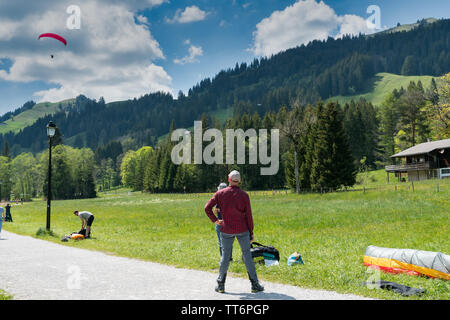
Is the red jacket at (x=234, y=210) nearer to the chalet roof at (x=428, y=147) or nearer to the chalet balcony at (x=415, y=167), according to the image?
the chalet roof at (x=428, y=147)

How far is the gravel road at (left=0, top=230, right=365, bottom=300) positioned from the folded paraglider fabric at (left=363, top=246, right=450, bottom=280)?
11.0ft

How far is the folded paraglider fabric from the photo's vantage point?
9.17 m

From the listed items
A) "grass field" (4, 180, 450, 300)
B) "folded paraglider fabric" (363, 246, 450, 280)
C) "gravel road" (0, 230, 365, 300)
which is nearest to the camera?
"gravel road" (0, 230, 365, 300)

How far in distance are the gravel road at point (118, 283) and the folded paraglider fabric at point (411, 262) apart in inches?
132

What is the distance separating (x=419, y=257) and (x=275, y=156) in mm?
99240

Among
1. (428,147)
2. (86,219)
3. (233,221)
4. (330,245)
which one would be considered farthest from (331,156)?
(233,221)

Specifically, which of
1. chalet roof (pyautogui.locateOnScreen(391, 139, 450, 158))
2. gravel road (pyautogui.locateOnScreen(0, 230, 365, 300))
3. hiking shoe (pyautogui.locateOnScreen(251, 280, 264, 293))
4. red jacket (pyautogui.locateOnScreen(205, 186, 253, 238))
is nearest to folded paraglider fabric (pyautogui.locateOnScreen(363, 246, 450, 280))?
gravel road (pyautogui.locateOnScreen(0, 230, 365, 300))

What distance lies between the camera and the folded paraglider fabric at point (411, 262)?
9172mm

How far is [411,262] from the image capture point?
9.86 m

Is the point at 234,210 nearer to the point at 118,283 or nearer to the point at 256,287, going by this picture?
the point at 256,287

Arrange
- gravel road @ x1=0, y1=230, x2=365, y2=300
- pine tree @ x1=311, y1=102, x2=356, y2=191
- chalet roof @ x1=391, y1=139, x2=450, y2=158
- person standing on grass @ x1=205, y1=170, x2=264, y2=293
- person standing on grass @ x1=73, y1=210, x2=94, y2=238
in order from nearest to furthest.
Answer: gravel road @ x1=0, y1=230, x2=365, y2=300 < person standing on grass @ x1=205, y1=170, x2=264, y2=293 < person standing on grass @ x1=73, y1=210, x2=94, y2=238 < pine tree @ x1=311, y1=102, x2=356, y2=191 < chalet roof @ x1=391, y1=139, x2=450, y2=158

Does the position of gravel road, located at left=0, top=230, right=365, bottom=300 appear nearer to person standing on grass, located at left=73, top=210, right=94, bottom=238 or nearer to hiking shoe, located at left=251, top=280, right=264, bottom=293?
hiking shoe, located at left=251, top=280, right=264, bottom=293

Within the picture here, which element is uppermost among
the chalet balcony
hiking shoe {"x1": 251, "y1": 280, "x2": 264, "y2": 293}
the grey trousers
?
the chalet balcony
